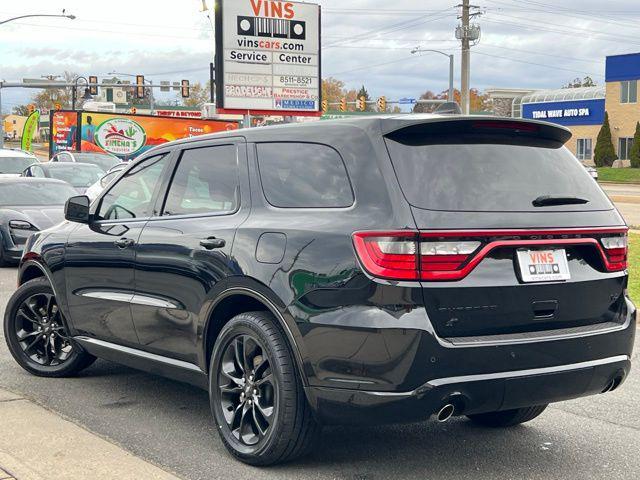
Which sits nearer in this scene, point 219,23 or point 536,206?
point 536,206

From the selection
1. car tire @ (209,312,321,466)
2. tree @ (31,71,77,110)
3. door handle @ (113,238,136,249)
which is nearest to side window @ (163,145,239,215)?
door handle @ (113,238,136,249)

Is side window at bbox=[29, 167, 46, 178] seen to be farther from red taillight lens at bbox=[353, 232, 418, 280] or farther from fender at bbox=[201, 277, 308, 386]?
red taillight lens at bbox=[353, 232, 418, 280]

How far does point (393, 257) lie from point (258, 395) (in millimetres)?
1126

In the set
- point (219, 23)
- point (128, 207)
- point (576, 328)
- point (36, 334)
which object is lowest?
point (36, 334)

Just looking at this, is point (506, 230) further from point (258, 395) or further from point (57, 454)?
point (57, 454)

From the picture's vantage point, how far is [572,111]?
7744 centimetres

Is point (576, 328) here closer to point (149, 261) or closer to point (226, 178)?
point (226, 178)

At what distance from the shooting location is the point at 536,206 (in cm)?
456

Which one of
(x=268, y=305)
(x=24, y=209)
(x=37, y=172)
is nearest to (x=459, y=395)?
(x=268, y=305)

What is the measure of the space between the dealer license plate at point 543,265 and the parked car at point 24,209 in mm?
11043

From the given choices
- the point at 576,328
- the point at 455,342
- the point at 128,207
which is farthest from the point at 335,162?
the point at 128,207

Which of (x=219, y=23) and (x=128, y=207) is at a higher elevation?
(x=219, y=23)

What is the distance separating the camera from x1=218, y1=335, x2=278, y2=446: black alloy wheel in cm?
475

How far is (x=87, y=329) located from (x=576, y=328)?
10.8ft
